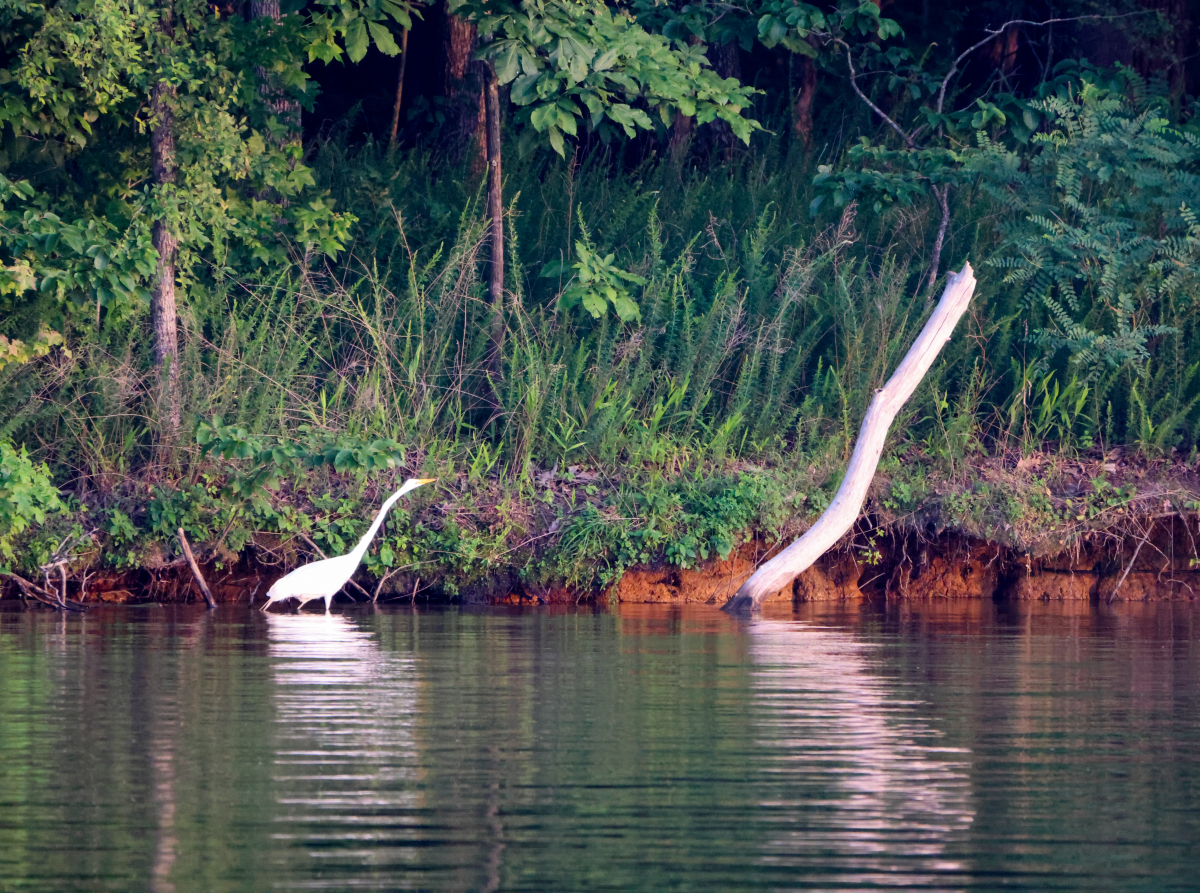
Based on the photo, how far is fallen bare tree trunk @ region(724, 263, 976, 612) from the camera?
14.0 meters

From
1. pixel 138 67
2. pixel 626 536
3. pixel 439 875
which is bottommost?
pixel 439 875

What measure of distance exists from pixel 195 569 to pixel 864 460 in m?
5.55

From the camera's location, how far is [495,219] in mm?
16484

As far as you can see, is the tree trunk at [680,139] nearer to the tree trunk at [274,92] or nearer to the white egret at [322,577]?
the tree trunk at [274,92]

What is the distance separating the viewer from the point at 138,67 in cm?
1416

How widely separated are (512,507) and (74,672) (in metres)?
5.51

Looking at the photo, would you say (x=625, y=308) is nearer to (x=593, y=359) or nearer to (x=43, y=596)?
(x=593, y=359)

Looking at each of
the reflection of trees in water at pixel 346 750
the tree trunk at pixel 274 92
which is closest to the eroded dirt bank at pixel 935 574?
the reflection of trees in water at pixel 346 750

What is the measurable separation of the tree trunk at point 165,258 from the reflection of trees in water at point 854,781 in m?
7.04

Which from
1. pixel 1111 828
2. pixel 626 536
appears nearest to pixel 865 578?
pixel 626 536

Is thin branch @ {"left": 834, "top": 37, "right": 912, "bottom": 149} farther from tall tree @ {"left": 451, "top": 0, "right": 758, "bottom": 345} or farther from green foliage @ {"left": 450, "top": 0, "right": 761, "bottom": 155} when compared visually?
green foliage @ {"left": 450, "top": 0, "right": 761, "bottom": 155}

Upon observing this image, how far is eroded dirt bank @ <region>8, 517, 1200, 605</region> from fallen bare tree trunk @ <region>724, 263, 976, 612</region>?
589 millimetres

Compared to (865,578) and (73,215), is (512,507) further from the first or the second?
(73,215)

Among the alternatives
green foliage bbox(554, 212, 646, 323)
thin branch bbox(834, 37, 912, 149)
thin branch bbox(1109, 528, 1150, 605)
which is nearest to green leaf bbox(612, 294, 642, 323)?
green foliage bbox(554, 212, 646, 323)
